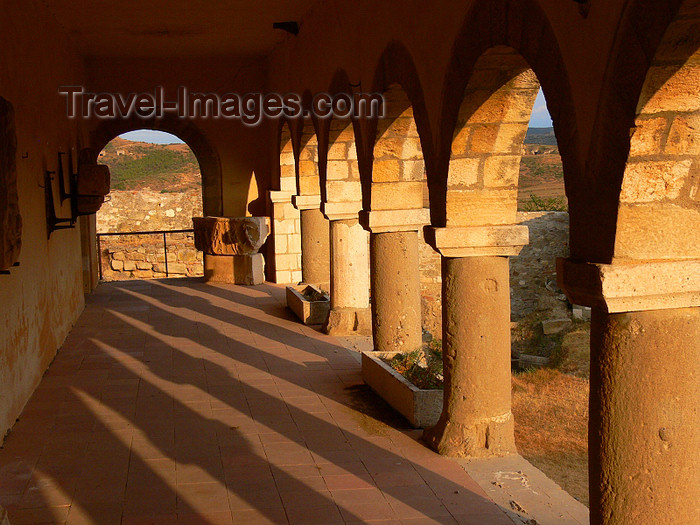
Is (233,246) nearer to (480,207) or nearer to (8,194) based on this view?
(8,194)

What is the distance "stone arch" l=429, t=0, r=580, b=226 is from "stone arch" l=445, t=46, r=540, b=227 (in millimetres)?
61

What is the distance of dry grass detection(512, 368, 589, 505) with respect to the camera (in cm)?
935

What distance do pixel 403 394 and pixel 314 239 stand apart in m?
5.72

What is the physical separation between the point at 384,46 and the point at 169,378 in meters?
3.72

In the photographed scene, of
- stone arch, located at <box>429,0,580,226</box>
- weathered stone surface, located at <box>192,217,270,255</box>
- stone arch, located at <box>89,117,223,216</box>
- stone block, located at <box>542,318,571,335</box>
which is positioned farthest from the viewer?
stone block, located at <box>542,318,571,335</box>

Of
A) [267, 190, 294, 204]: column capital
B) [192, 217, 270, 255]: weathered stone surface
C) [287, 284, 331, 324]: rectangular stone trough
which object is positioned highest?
[267, 190, 294, 204]: column capital

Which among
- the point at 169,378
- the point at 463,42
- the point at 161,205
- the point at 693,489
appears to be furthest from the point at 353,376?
the point at 161,205

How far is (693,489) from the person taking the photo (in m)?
3.40

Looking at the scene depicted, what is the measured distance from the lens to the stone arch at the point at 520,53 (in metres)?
3.79

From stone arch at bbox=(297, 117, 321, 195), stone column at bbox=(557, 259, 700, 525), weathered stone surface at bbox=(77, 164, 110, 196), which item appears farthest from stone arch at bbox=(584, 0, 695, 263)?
stone arch at bbox=(297, 117, 321, 195)

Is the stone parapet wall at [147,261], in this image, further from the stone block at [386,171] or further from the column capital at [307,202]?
the stone block at [386,171]

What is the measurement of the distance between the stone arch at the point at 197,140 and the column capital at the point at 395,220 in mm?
8287

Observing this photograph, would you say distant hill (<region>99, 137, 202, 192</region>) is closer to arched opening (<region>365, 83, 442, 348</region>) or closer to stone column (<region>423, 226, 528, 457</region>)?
arched opening (<region>365, 83, 442, 348</region>)

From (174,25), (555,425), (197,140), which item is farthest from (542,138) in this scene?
(555,425)
